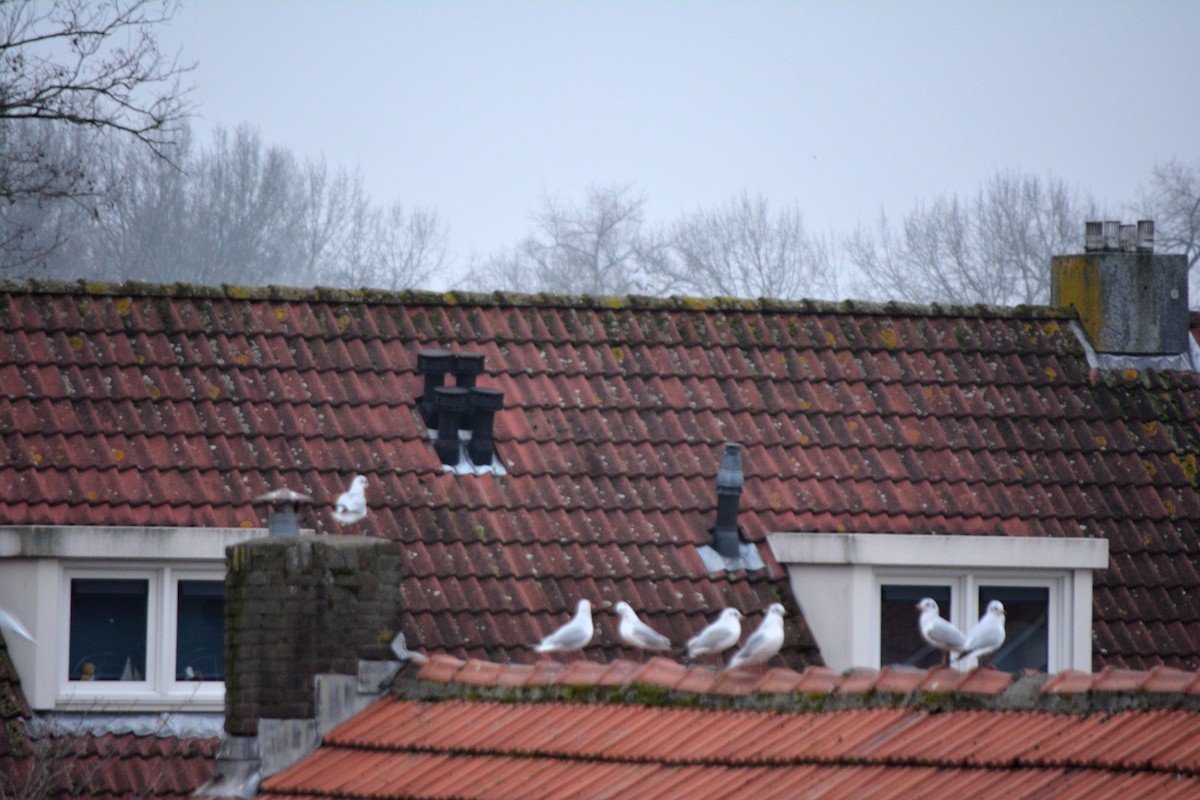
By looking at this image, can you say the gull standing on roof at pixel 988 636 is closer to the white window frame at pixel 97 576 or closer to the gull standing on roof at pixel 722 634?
the gull standing on roof at pixel 722 634

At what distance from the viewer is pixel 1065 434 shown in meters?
14.5

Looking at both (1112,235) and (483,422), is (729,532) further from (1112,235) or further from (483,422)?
(1112,235)

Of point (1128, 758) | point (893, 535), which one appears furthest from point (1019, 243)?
point (1128, 758)

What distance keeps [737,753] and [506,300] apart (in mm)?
7458

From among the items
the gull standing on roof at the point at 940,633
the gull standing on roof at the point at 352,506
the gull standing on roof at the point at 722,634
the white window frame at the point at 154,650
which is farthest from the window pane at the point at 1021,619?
the white window frame at the point at 154,650

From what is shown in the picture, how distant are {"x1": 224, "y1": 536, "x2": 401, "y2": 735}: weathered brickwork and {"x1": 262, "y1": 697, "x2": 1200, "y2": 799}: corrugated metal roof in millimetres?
313

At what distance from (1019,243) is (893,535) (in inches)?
1560

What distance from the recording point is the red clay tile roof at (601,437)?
495 inches

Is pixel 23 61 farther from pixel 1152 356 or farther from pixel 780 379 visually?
pixel 1152 356

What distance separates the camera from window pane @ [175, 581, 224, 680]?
12.1 metres

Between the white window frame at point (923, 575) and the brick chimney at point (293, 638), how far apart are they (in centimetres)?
459

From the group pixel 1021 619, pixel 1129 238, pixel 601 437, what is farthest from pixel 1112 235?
pixel 601 437

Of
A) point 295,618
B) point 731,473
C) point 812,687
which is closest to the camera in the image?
point 812,687

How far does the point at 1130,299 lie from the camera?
15648 millimetres
